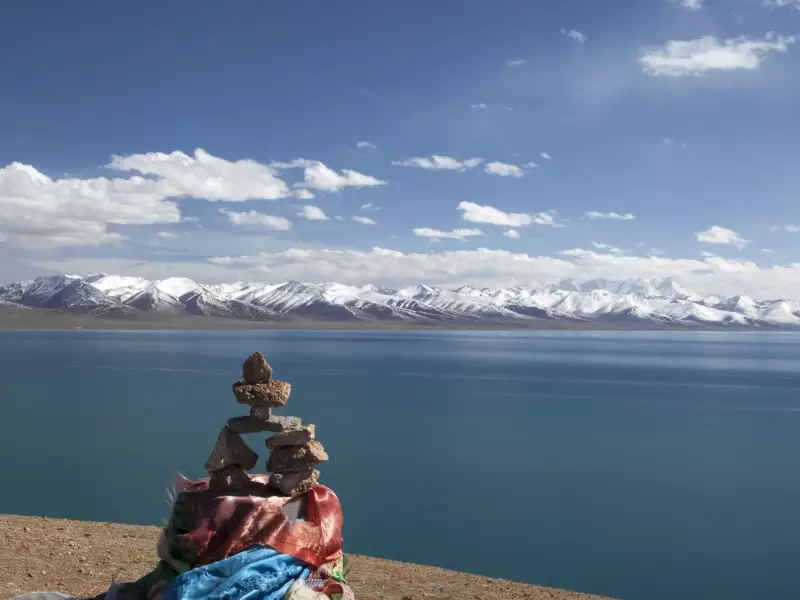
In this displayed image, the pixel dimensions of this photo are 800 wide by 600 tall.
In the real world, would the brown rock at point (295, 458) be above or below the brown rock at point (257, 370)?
below

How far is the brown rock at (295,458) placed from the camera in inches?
226

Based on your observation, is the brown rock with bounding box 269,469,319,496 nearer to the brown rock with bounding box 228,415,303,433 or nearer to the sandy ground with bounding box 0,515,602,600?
the brown rock with bounding box 228,415,303,433

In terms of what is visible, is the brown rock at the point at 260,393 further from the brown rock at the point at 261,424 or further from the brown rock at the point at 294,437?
the brown rock at the point at 294,437

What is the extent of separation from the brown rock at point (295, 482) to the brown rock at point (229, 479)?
26cm

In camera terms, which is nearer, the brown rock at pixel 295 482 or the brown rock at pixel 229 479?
the brown rock at pixel 295 482

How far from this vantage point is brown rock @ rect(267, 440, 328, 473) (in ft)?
18.8

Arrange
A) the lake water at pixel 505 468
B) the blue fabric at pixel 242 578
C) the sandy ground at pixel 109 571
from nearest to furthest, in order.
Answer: the blue fabric at pixel 242 578, the sandy ground at pixel 109 571, the lake water at pixel 505 468

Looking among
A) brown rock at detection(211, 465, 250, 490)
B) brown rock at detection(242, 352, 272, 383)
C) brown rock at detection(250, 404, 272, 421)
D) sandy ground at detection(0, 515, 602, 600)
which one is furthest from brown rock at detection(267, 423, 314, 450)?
sandy ground at detection(0, 515, 602, 600)

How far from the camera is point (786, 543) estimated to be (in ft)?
51.8

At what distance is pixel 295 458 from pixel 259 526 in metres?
0.60

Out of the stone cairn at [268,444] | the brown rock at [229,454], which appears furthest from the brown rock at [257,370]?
the brown rock at [229,454]

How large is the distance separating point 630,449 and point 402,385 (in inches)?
887

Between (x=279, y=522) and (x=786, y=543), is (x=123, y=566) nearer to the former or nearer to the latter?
(x=279, y=522)

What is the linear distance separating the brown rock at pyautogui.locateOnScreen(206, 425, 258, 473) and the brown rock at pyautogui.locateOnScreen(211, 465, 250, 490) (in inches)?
1.7
